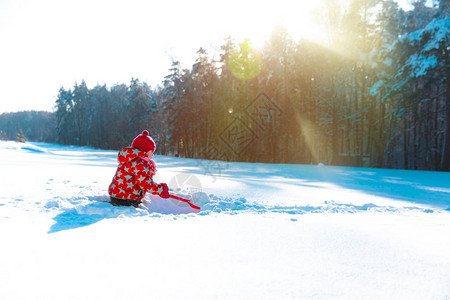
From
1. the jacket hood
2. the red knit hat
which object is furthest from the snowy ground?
the red knit hat

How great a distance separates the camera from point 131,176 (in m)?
3.31

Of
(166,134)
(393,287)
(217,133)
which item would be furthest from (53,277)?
(166,134)

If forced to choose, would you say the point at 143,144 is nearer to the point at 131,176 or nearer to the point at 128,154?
the point at 128,154

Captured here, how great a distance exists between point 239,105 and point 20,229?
2093cm

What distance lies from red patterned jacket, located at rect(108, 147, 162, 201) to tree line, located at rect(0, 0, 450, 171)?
15804 mm

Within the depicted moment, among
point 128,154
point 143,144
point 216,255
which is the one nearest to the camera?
point 216,255

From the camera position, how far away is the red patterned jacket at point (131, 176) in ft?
10.8

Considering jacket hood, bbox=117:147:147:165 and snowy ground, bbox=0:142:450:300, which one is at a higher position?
jacket hood, bbox=117:147:147:165

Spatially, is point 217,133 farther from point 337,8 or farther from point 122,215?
point 122,215

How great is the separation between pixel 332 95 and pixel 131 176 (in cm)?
2039

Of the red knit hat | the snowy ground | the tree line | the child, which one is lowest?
the snowy ground

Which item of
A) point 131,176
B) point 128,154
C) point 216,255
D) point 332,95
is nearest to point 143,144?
point 128,154

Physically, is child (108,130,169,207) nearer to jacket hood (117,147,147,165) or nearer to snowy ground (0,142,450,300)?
jacket hood (117,147,147,165)

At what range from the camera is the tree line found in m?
15.1
